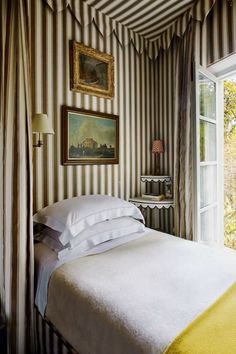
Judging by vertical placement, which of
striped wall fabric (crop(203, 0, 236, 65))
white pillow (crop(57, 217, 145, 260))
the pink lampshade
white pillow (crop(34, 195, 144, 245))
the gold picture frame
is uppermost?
striped wall fabric (crop(203, 0, 236, 65))

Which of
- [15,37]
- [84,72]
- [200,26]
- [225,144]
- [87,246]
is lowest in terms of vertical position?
[87,246]

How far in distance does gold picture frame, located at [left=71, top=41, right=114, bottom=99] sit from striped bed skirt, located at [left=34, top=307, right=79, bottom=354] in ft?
6.54

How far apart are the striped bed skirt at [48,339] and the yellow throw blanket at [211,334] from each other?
0.69 metres

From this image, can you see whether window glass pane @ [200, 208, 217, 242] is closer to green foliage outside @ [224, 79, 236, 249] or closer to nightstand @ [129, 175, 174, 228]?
green foliage outside @ [224, 79, 236, 249]

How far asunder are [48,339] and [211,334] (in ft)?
3.65

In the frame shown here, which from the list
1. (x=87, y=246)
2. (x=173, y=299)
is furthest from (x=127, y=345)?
(x=87, y=246)

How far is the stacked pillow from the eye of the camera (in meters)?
1.64

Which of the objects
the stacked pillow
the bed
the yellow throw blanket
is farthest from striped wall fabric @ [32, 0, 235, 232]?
the yellow throw blanket

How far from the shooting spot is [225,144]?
2.75 metres

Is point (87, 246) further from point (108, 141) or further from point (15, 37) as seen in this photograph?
point (15, 37)

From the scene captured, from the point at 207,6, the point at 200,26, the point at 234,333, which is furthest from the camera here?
the point at 200,26

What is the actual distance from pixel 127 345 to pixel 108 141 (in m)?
2.00

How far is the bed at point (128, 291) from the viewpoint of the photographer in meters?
0.96

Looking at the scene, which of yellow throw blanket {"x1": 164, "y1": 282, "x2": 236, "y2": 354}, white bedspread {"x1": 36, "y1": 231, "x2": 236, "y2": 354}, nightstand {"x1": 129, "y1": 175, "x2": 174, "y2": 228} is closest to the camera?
yellow throw blanket {"x1": 164, "y1": 282, "x2": 236, "y2": 354}
